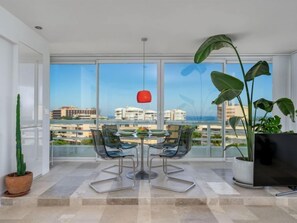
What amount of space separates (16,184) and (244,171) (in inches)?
130

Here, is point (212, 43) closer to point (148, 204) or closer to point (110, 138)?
point (110, 138)

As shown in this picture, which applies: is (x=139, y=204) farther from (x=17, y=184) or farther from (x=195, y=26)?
(x=195, y=26)

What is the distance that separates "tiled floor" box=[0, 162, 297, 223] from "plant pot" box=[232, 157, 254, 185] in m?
0.13

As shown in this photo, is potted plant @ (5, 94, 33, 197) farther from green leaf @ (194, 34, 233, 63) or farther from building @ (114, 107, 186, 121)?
green leaf @ (194, 34, 233, 63)

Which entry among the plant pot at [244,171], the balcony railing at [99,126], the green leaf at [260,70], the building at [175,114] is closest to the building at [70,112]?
the balcony railing at [99,126]

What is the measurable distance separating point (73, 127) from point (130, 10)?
3.32 m

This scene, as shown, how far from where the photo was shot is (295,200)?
290cm

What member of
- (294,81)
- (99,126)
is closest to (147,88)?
(99,126)

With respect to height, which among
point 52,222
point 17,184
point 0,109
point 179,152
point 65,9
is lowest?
point 52,222

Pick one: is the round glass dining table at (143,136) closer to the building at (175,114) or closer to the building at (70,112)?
the building at (175,114)

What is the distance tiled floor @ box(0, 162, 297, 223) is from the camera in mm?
2523

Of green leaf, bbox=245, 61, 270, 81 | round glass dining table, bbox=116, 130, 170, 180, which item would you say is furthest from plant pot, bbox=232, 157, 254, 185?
green leaf, bbox=245, 61, 270, 81

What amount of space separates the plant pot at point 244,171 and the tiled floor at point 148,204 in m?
0.13

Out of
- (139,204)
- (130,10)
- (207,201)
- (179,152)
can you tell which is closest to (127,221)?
(139,204)
